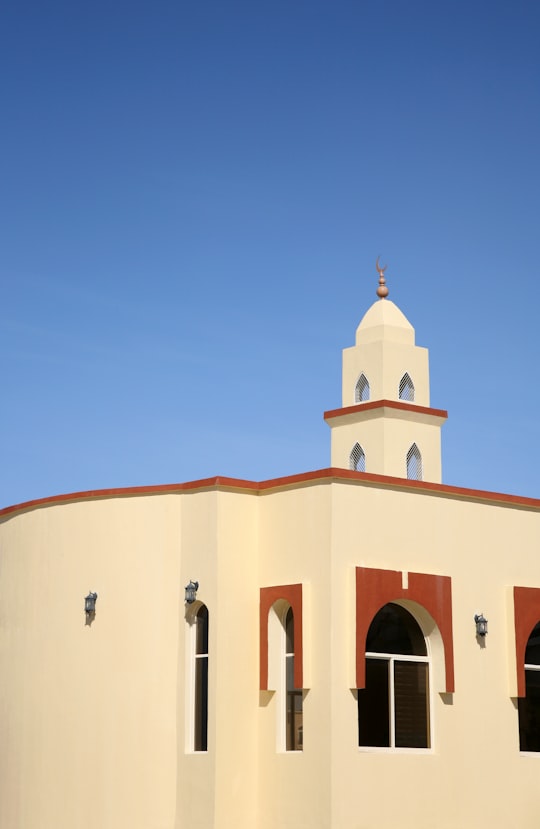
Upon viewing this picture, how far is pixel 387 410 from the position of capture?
73.8ft

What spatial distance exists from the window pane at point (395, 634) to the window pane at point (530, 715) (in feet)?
7.28

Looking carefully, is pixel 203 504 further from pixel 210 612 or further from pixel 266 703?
pixel 266 703

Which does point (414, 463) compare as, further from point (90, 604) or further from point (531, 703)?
point (90, 604)

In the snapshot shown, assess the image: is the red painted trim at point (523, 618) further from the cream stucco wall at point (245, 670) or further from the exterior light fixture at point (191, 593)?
the exterior light fixture at point (191, 593)

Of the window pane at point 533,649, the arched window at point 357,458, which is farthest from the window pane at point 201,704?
the arched window at point 357,458

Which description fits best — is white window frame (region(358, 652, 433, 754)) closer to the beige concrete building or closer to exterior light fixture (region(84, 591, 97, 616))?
the beige concrete building

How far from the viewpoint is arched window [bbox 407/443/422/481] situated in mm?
22625

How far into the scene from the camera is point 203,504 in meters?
18.3

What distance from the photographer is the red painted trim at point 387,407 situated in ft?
73.8

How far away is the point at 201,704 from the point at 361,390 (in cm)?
766

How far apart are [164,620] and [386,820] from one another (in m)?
4.29

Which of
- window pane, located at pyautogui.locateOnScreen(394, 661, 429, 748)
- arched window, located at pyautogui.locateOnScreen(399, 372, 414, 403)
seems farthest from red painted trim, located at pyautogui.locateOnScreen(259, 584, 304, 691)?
arched window, located at pyautogui.locateOnScreen(399, 372, 414, 403)

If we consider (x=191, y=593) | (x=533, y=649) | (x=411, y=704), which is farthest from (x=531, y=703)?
(x=191, y=593)

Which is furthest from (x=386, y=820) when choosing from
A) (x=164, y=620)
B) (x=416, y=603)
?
(x=164, y=620)
